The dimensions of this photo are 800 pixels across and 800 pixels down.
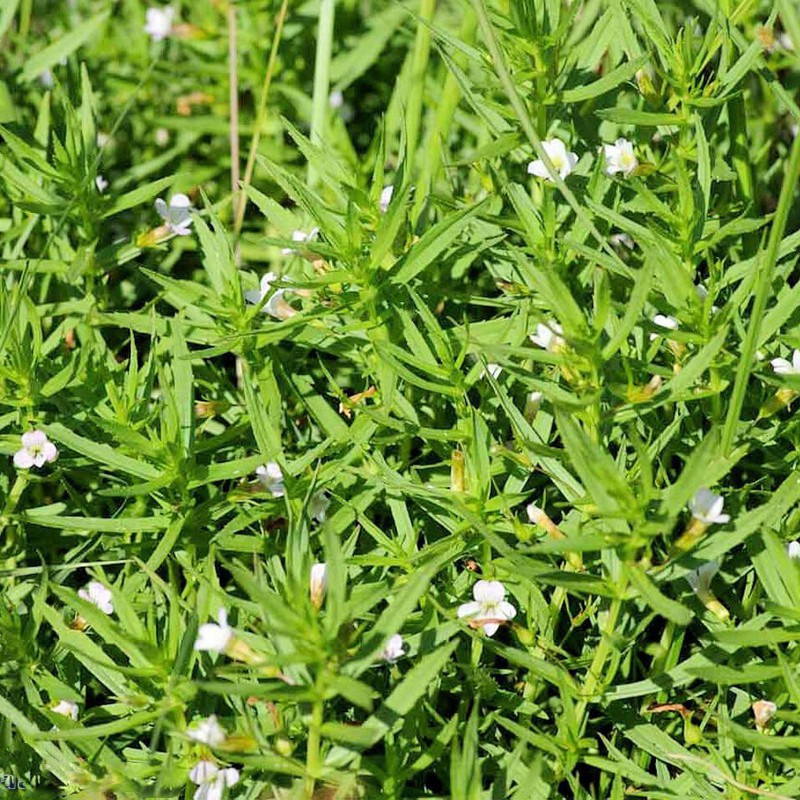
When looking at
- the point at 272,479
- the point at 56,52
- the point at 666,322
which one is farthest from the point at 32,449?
the point at 56,52

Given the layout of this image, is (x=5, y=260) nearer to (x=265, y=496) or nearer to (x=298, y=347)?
(x=298, y=347)

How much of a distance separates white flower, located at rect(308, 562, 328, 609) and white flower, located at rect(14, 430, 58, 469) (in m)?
0.61

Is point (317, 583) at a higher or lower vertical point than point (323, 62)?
lower

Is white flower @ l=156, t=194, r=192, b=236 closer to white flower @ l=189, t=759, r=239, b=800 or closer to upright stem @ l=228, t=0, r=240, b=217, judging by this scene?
upright stem @ l=228, t=0, r=240, b=217

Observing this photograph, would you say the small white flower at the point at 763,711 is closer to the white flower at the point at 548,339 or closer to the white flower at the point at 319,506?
the white flower at the point at 548,339

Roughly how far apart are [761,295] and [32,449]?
1312 mm

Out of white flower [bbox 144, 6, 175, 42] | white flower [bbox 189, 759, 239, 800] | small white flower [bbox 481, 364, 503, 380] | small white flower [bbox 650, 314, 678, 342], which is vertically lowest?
white flower [bbox 189, 759, 239, 800]

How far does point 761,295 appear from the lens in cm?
181

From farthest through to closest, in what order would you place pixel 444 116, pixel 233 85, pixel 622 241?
pixel 233 85 → pixel 444 116 → pixel 622 241

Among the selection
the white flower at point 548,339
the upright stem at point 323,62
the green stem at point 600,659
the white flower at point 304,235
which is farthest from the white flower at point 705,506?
the upright stem at point 323,62

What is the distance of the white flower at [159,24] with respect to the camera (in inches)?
129

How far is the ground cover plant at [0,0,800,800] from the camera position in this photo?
1.78 m

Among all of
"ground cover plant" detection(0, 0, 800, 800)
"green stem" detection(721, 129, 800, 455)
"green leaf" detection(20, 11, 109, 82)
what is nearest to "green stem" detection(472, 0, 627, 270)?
"ground cover plant" detection(0, 0, 800, 800)

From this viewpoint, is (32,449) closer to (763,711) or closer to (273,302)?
(273,302)
